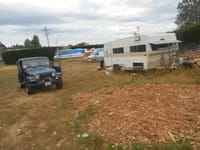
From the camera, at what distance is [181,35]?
2497cm

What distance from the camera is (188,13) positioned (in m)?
53.2

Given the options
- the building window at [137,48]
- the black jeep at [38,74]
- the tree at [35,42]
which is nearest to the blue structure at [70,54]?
the tree at [35,42]

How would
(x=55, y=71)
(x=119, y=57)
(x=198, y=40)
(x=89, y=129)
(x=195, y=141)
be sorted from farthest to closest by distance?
(x=198, y=40), (x=119, y=57), (x=55, y=71), (x=89, y=129), (x=195, y=141)

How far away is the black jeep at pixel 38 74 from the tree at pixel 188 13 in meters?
45.6

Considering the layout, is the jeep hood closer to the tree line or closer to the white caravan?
the white caravan

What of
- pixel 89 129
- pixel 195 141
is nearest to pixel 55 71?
pixel 89 129

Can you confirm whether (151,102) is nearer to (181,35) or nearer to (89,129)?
(89,129)

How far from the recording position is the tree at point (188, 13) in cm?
5178

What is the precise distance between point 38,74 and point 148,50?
647 cm

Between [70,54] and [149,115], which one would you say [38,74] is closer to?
[149,115]

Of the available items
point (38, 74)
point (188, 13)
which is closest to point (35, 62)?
point (38, 74)

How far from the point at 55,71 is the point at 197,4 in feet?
159

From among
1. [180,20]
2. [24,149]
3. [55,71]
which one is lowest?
[24,149]

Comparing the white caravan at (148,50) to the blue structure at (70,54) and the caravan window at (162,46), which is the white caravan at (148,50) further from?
the blue structure at (70,54)
